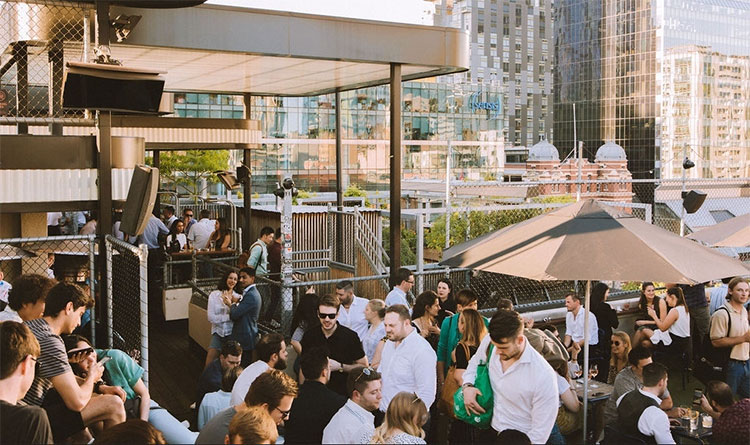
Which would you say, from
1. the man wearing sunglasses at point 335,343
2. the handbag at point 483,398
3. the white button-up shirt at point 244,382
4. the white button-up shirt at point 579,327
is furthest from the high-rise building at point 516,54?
the handbag at point 483,398

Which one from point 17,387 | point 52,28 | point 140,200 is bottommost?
point 17,387

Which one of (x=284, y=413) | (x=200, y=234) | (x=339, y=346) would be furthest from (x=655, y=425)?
(x=200, y=234)

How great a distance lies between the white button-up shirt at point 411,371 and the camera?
609 centimetres

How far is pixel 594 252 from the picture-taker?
5.79m

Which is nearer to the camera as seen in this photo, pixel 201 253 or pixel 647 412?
pixel 647 412

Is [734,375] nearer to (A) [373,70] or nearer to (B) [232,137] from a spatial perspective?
(A) [373,70]

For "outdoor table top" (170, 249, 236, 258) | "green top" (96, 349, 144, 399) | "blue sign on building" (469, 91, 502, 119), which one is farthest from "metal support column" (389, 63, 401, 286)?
"blue sign on building" (469, 91, 502, 119)

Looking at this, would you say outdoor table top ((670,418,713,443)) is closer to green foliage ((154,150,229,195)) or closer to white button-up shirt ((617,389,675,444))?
white button-up shirt ((617,389,675,444))

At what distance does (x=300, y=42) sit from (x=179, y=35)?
162 cm

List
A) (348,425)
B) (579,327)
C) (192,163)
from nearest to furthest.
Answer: (348,425)
(579,327)
(192,163)

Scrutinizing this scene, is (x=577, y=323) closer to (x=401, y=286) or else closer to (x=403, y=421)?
(x=401, y=286)

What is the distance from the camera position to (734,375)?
8.57 metres

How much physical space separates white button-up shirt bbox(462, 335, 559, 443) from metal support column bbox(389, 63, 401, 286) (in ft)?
18.1

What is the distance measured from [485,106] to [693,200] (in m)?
121
